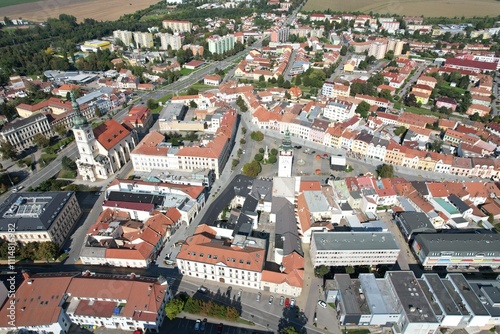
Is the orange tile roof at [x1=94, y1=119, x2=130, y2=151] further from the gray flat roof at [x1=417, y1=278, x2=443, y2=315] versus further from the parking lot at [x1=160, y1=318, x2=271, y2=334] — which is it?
the gray flat roof at [x1=417, y1=278, x2=443, y2=315]

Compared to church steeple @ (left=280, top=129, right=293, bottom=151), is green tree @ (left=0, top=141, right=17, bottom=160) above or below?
below

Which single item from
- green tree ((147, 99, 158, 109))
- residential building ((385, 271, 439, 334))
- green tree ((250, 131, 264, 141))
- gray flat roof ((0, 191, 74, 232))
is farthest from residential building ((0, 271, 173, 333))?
green tree ((147, 99, 158, 109))

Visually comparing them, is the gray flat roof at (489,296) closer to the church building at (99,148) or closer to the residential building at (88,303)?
the residential building at (88,303)

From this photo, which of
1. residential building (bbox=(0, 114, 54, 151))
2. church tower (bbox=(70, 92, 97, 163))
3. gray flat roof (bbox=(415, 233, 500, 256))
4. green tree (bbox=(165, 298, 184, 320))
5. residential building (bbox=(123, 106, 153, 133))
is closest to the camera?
green tree (bbox=(165, 298, 184, 320))

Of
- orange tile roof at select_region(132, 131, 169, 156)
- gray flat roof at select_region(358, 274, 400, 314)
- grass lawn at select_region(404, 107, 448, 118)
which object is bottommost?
grass lawn at select_region(404, 107, 448, 118)

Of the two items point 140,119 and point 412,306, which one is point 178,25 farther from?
point 412,306

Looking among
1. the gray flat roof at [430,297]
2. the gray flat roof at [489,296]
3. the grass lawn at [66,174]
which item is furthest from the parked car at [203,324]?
the grass lawn at [66,174]

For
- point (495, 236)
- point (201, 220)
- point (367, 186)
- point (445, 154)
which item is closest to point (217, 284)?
point (201, 220)
